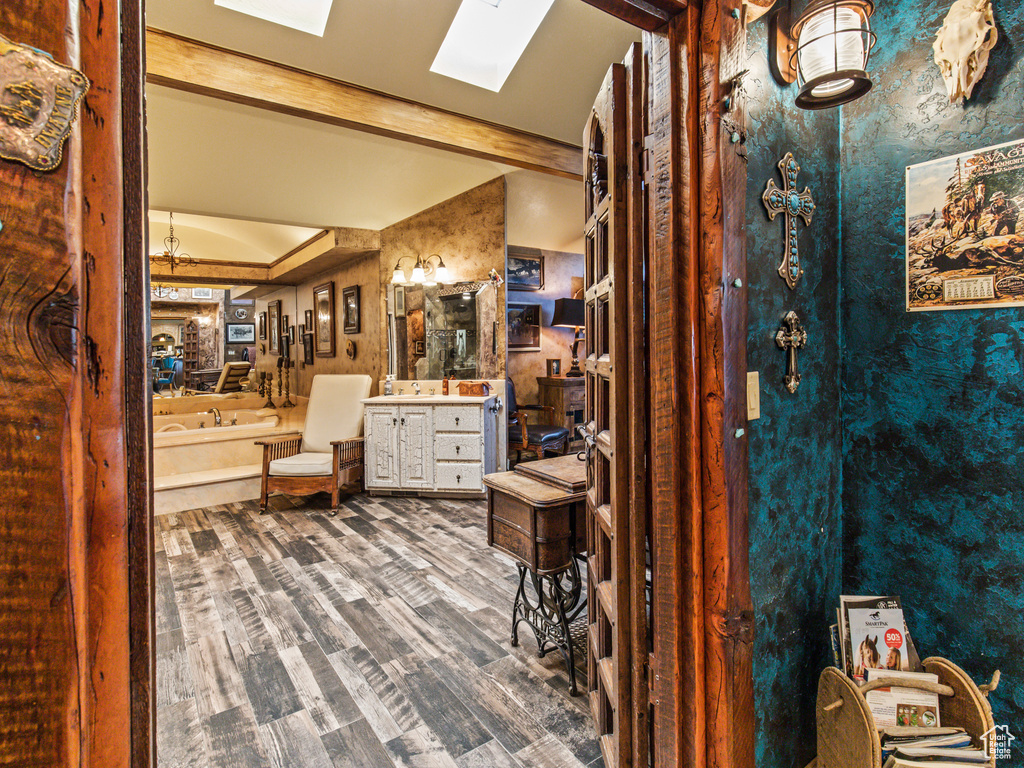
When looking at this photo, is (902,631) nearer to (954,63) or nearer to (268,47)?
(954,63)

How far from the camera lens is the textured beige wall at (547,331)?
6.08m

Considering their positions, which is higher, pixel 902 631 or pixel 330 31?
pixel 330 31

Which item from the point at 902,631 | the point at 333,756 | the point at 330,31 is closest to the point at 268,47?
the point at 330,31

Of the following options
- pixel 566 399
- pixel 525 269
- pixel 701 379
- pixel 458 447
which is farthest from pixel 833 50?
pixel 525 269

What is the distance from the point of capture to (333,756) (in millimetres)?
1545

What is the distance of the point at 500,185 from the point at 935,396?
155 inches

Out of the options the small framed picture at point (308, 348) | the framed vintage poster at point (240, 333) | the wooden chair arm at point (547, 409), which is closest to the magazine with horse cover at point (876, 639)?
the wooden chair arm at point (547, 409)

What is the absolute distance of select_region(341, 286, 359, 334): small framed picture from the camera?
5.99 m

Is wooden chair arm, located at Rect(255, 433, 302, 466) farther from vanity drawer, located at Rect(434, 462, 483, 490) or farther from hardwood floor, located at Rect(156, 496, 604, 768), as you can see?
vanity drawer, located at Rect(434, 462, 483, 490)

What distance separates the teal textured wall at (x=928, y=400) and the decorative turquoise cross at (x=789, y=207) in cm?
35

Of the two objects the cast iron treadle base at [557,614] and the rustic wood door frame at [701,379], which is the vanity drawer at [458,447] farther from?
the rustic wood door frame at [701,379]

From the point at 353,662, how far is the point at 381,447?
8.16 feet

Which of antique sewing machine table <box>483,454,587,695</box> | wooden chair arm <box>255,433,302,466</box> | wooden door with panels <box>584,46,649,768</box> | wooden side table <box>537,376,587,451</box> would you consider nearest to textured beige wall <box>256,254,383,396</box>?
wooden chair arm <box>255,433,302,466</box>

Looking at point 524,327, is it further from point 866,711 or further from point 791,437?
point 866,711
